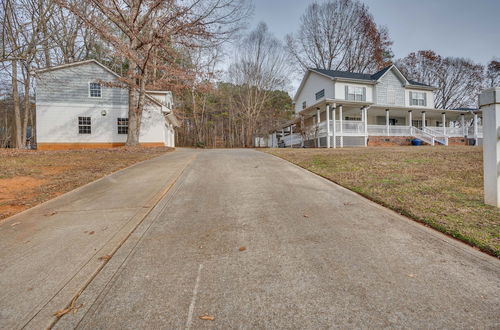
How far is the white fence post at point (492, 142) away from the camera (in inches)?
131

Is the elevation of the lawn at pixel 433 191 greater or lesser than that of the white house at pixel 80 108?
lesser

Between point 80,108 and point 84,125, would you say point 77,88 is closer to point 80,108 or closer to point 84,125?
point 80,108

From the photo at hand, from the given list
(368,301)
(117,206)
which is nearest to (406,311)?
(368,301)

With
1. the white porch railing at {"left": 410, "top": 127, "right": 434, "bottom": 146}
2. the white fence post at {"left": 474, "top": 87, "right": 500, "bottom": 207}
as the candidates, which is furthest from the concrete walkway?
the white porch railing at {"left": 410, "top": 127, "right": 434, "bottom": 146}

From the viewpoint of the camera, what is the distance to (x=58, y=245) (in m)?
2.66

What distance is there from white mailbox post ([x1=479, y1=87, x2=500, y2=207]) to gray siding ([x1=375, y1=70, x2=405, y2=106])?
70.5 ft

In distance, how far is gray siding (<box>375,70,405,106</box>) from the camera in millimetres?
22516

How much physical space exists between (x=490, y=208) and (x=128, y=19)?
14244 mm

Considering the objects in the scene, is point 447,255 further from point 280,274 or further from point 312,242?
point 280,274

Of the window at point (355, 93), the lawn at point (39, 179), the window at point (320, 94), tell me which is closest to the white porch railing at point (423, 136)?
the window at point (355, 93)

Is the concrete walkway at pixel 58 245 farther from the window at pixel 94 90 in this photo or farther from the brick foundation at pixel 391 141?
the brick foundation at pixel 391 141

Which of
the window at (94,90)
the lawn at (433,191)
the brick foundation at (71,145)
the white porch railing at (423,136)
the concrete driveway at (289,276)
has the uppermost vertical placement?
the window at (94,90)

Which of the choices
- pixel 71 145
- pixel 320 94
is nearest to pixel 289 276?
pixel 71 145

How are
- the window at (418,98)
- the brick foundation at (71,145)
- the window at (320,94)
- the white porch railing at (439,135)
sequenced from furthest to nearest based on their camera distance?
the window at (418,98)
the window at (320,94)
the white porch railing at (439,135)
the brick foundation at (71,145)
